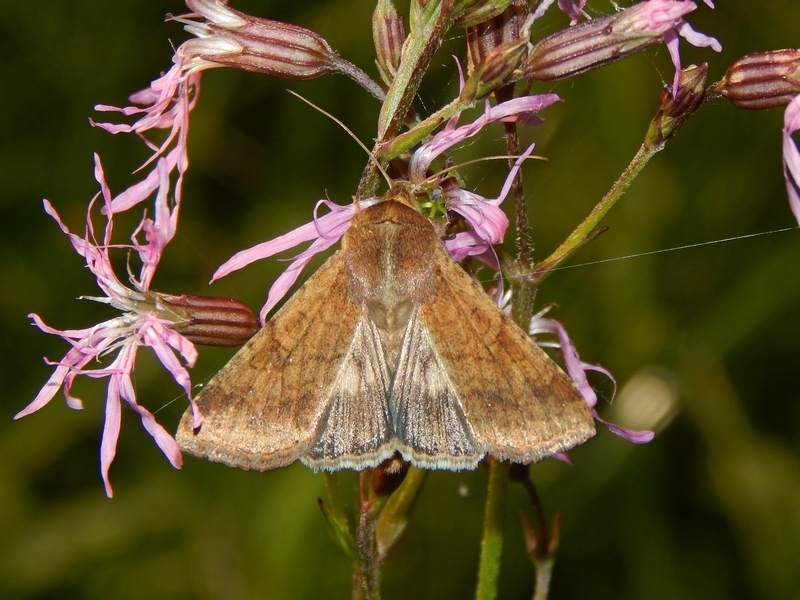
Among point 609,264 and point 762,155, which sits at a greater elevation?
point 762,155

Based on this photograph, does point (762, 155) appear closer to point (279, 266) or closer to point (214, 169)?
point (279, 266)

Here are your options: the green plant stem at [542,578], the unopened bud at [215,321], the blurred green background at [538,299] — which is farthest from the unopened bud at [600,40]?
the blurred green background at [538,299]

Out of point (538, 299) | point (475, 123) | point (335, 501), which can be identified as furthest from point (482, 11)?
point (538, 299)

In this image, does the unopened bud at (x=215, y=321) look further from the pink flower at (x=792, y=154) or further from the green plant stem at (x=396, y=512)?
the pink flower at (x=792, y=154)

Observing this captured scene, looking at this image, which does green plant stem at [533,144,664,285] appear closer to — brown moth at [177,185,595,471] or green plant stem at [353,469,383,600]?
brown moth at [177,185,595,471]

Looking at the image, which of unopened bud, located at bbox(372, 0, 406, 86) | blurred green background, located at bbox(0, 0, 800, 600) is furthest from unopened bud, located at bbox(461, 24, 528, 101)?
blurred green background, located at bbox(0, 0, 800, 600)

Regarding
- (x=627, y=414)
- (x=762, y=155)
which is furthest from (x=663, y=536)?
(x=762, y=155)

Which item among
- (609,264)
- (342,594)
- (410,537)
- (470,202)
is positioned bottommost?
(410,537)
